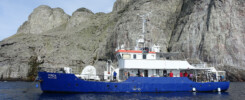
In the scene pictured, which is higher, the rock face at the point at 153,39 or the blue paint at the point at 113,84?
the rock face at the point at 153,39

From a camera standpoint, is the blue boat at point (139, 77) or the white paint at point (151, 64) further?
the white paint at point (151, 64)

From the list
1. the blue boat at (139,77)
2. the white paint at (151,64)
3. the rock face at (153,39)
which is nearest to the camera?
the blue boat at (139,77)

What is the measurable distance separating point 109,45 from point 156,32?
15967mm

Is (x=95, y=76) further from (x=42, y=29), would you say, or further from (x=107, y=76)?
(x=42, y=29)

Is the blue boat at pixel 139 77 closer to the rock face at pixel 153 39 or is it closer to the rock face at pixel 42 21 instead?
the rock face at pixel 153 39

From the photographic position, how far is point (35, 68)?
208ft

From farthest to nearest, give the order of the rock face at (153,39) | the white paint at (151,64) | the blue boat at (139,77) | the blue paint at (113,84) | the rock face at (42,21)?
the rock face at (42,21) → the rock face at (153,39) → the white paint at (151,64) → the blue boat at (139,77) → the blue paint at (113,84)

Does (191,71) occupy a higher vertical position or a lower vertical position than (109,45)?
lower

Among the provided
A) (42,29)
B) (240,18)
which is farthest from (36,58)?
(240,18)

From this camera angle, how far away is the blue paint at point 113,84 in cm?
2069

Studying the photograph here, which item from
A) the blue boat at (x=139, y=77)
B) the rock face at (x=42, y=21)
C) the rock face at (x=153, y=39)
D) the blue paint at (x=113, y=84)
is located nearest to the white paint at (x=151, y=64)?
the blue boat at (x=139, y=77)

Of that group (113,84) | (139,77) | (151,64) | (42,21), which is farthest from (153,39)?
(42,21)

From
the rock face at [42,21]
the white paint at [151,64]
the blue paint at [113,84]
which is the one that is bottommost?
the blue paint at [113,84]

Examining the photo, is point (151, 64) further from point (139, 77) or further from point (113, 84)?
point (113, 84)
